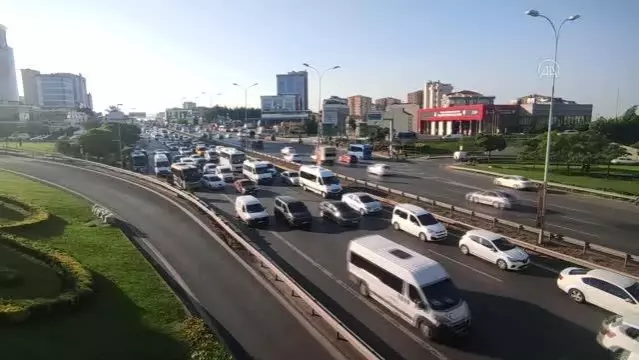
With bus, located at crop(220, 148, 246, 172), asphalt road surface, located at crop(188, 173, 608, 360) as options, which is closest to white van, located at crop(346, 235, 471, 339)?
asphalt road surface, located at crop(188, 173, 608, 360)

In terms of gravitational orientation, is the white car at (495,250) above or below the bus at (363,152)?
below

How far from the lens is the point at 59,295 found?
45.2 feet

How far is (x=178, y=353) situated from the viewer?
1155 centimetres

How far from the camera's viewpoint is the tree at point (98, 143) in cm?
5972

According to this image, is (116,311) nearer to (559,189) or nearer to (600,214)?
(600,214)

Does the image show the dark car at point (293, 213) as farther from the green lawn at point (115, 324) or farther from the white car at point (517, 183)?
the white car at point (517, 183)

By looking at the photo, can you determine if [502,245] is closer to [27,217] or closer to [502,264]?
[502,264]

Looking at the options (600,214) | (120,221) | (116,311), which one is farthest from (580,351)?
(120,221)

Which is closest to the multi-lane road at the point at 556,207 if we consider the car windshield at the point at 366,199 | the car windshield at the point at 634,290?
the car windshield at the point at 366,199

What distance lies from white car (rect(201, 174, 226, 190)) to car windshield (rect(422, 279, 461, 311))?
1110 inches

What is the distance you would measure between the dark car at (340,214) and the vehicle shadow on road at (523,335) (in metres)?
11.1

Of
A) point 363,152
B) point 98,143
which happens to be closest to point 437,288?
point 363,152

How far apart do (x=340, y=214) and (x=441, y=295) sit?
42.4ft

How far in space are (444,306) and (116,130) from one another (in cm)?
6582
